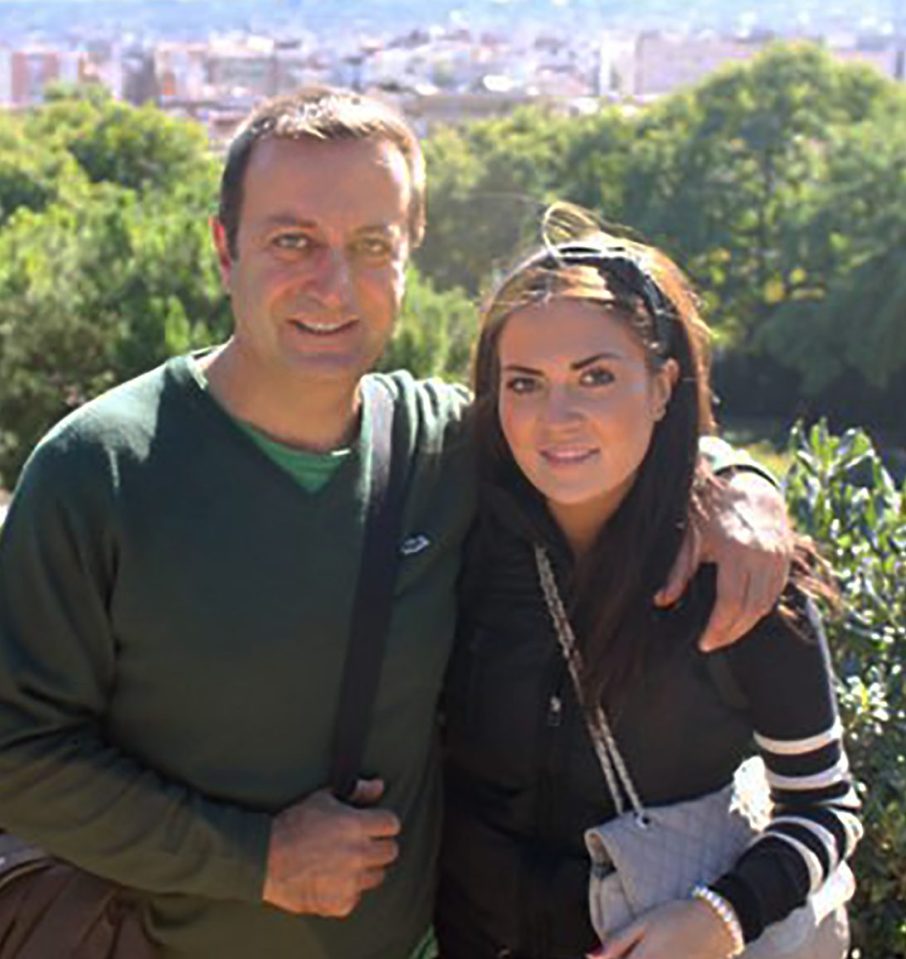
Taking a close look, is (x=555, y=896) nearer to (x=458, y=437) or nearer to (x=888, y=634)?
(x=458, y=437)

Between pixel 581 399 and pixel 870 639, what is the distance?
1230 mm

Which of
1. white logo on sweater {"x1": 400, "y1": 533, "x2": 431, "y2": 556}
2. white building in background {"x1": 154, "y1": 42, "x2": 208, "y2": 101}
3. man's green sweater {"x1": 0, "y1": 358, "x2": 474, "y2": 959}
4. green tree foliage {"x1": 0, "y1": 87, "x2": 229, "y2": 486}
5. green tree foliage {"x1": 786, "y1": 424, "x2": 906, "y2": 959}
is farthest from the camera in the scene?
white building in background {"x1": 154, "y1": 42, "x2": 208, "y2": 101}

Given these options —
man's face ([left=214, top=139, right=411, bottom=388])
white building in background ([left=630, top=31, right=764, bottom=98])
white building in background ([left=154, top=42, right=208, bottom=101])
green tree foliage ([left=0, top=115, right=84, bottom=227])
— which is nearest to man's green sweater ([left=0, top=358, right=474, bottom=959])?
man's face ([left=214, top=139, right=411, bottom=388])

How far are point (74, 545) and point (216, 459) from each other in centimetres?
21

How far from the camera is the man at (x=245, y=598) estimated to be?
190 cm

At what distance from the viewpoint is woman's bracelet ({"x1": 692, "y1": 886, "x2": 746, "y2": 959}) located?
6.55 feet

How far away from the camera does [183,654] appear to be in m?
1.93

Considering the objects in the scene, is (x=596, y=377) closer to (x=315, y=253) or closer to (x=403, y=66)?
(x=315, y=253)

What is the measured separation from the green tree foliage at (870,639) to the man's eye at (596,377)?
1.11 meters

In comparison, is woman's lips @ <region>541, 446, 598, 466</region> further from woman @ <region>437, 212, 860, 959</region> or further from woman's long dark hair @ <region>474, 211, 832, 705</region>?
woman's long dark hair @ <region>474, 211, 832, 705</region>

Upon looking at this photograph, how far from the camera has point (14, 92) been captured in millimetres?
125250

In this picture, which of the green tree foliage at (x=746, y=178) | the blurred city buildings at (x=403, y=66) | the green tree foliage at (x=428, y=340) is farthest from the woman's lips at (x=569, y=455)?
the blurred city buildings at (x=403, y=66)

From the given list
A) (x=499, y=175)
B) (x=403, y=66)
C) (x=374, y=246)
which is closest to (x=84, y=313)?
(x=374, y=246)

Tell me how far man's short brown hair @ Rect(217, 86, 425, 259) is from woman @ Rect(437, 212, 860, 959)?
25cm
